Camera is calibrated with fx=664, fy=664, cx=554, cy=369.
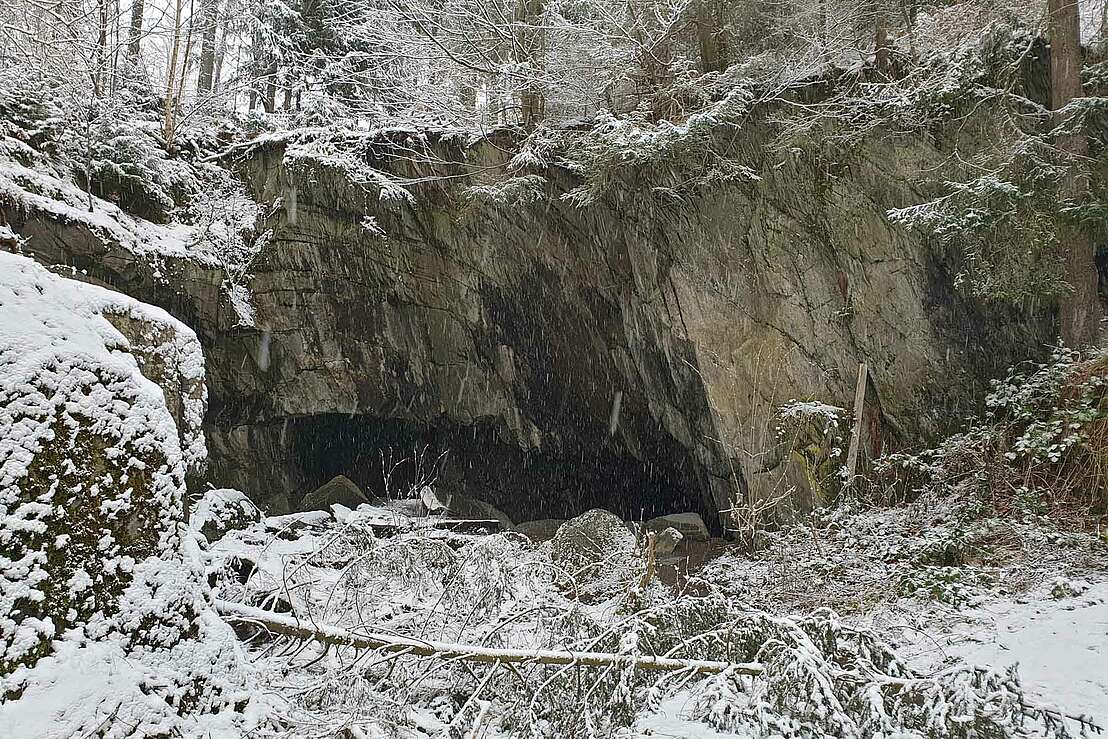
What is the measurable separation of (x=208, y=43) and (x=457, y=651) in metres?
13.8

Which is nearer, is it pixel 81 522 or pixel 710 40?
pixel 81 522

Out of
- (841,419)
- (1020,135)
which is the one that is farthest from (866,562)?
(1020,135)

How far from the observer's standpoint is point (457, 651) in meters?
3.00

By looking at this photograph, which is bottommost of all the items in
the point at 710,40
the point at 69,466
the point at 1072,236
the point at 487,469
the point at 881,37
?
the point at 487,469

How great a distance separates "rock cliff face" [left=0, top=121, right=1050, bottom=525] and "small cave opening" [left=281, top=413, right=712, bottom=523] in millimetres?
66

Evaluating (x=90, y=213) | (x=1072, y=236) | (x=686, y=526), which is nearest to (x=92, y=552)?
(x=90, y=213)

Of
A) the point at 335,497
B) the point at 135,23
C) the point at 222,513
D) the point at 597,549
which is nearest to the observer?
the point at 222,513

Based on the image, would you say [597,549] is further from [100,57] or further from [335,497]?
[100,57]

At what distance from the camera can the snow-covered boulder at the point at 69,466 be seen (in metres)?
1.89

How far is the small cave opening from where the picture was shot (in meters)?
13.7

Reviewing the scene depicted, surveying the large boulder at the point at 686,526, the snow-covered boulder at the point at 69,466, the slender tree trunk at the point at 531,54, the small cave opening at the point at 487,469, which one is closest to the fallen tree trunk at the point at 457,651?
the snow-covered boulder at the point at 69,466

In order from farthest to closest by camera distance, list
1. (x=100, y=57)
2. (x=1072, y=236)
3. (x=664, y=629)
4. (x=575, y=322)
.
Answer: (x=575, y=322)
(x=100, y=57)
(x=1072, y=236)
(x=664, y=629)

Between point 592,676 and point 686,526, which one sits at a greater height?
point 592,676

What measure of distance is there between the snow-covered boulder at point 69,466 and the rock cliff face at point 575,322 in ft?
25.5
